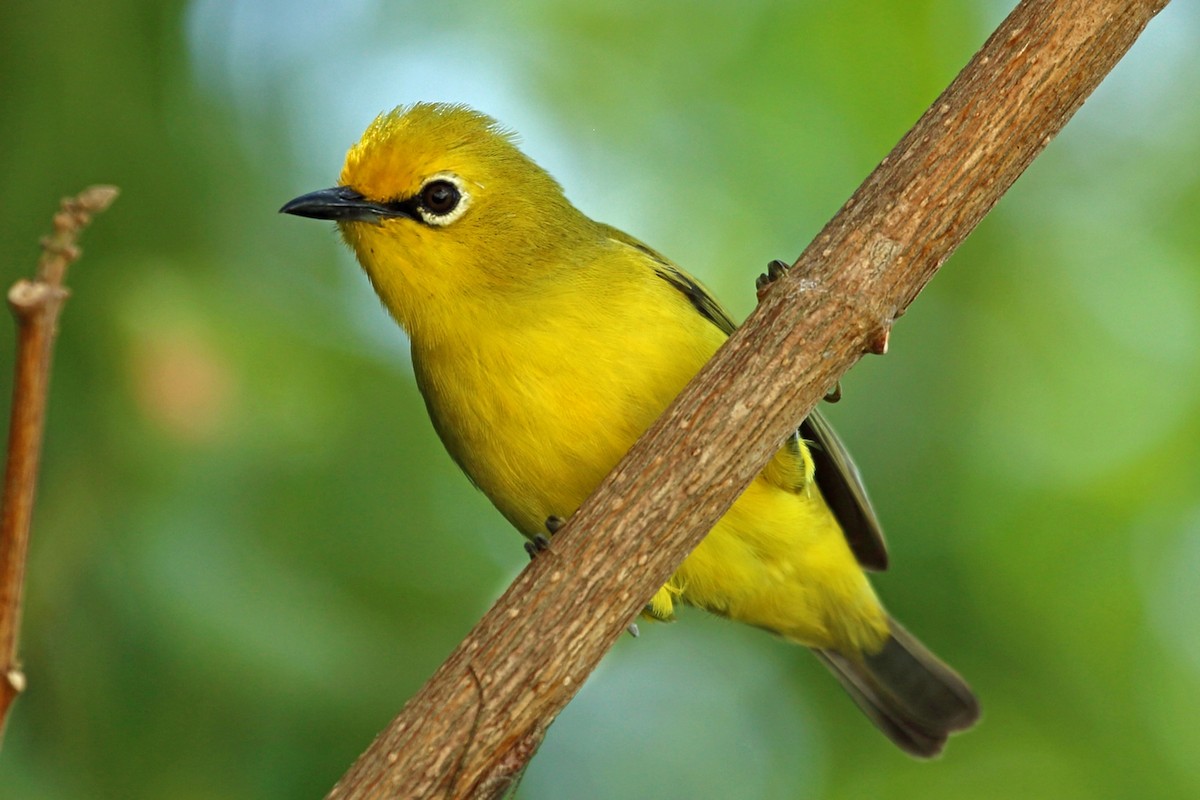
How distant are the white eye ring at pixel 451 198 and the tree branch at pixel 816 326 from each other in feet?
4.28

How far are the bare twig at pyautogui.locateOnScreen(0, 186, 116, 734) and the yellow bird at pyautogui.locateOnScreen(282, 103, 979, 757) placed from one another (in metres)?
2.56

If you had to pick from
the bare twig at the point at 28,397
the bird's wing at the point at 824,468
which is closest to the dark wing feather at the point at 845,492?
the bird's wing at the point at 824,468

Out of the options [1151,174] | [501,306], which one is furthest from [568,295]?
[1151,174]

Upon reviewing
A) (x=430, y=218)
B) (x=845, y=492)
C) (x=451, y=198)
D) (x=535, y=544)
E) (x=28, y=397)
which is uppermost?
(x=845, y=492)

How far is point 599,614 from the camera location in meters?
2.56

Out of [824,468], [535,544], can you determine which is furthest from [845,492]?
[535,544]

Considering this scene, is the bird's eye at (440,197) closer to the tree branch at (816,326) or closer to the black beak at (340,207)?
the black beak at (340,207)

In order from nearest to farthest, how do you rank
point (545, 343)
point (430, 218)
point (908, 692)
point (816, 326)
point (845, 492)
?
1. point (816, 326)
2. point (545, 343)
3. point (430, 218)
4. point (845, 492)
5. point (908, 692)

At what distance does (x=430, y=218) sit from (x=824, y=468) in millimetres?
1527

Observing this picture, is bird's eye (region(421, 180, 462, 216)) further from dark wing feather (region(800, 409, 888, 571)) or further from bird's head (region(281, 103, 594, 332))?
dark wing feather (region(800, 409, 888, 571))

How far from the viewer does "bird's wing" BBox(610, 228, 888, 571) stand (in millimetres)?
3854

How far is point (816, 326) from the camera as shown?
2621mm

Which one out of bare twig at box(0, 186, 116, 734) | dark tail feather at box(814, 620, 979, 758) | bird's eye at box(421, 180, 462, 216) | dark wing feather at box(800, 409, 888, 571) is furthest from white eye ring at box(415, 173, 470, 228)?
bare twig at box(0, 186, 116, 734)

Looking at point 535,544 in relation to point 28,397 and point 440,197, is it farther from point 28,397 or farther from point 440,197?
point 28,397
